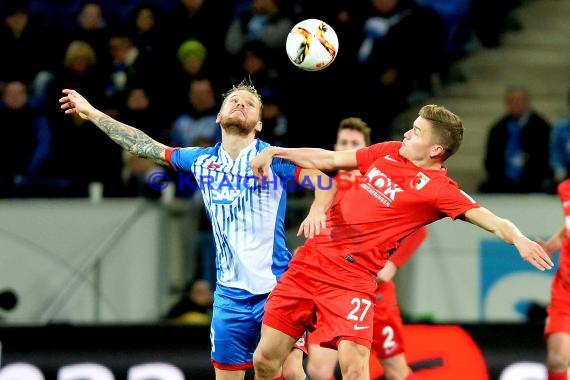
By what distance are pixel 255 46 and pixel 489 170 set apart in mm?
2234

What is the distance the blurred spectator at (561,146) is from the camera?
10148mm

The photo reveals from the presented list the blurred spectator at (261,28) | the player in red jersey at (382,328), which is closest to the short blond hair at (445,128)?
the player in red jersey at (382,328)

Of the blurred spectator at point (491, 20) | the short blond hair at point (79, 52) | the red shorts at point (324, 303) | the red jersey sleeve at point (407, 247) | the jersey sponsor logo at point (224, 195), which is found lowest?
the red shorts at point (324, 303)

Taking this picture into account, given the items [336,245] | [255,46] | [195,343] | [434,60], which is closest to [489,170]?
[434,60]

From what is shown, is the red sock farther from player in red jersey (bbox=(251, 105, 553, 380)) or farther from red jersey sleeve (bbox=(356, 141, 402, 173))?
red jersey sleeve (bbox=(356, 141, 402, 173))

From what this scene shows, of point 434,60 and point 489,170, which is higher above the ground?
point 434,60

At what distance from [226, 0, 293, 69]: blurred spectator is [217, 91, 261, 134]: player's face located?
12.0ft

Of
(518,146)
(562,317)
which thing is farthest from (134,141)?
(518,146)

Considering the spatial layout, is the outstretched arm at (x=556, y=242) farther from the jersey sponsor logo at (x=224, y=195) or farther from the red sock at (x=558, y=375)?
the jersey sponsor logo at (x=224, y=195)

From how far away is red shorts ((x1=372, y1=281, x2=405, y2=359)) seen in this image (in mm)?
8055

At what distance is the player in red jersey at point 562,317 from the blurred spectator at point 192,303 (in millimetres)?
2535

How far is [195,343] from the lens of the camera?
895cm

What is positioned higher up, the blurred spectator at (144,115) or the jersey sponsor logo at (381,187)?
the blurred spectator at (144,115)

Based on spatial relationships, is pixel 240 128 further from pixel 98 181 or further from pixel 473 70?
pixel 473 70
